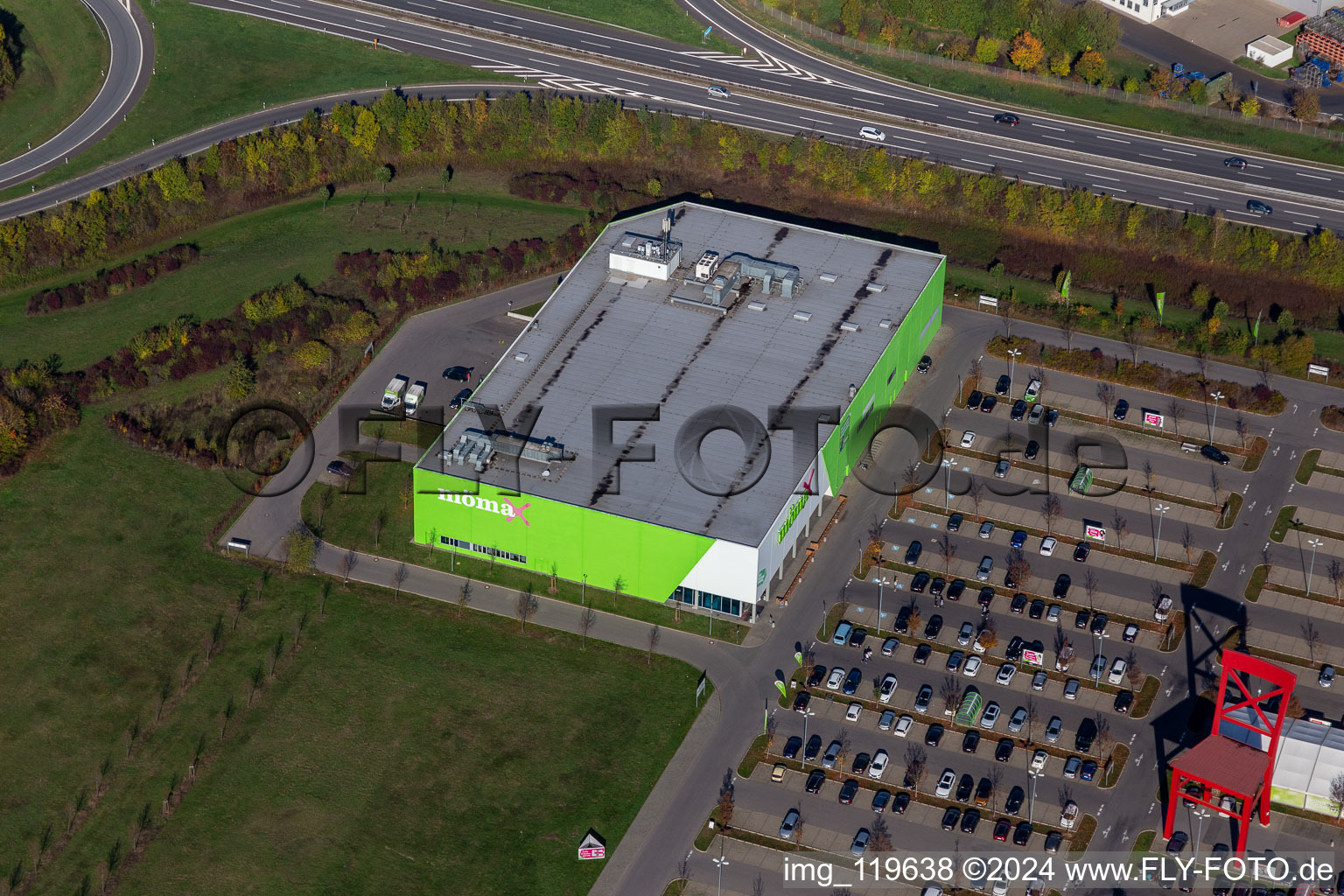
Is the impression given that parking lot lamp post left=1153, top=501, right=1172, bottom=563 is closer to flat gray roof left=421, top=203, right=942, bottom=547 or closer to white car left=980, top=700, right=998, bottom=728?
white car left=980, top=700, right=998, bottom=728

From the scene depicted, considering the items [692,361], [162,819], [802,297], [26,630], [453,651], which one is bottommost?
[162,819]

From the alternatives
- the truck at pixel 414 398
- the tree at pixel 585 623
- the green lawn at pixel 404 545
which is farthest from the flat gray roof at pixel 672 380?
the truck at pixel 414 398

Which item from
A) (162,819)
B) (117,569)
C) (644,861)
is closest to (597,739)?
(644,861)

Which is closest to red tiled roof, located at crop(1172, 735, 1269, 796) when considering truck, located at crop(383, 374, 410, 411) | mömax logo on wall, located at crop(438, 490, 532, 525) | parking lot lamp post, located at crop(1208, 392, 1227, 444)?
parking lot lamp post, located at crop(1208, 392, 1227, 444)

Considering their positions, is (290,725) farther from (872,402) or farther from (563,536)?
(872,402)

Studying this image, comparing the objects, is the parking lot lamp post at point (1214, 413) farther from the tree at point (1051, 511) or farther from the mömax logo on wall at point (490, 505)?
the mömax logo on wall at point (490, 505)

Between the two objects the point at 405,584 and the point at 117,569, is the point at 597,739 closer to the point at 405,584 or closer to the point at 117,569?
the point at 405,584

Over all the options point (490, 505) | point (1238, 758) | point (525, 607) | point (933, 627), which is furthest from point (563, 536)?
point (1238, 758)
